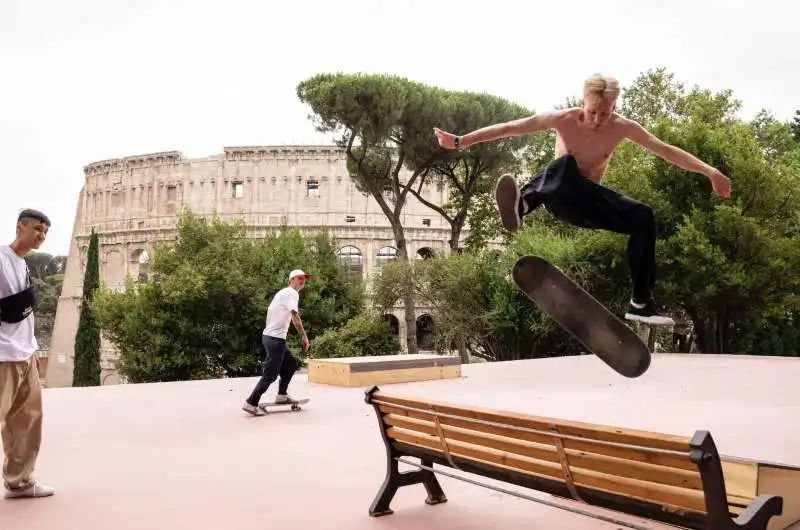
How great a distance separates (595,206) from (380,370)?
30.3 ft

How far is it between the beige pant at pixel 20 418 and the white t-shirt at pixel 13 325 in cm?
7

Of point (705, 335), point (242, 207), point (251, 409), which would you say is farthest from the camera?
point (242, 207)

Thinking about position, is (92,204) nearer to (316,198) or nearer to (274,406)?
(316,198)

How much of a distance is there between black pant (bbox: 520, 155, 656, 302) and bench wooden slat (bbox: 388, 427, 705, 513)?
1.36 meters

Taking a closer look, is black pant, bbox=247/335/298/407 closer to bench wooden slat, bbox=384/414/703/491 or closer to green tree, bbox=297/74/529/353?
bench wooden slat, bbox=384/414/703/491

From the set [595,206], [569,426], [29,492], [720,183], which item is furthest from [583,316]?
[29,492]

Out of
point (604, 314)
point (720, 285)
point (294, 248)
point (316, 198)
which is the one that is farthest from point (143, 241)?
point (604, 314)

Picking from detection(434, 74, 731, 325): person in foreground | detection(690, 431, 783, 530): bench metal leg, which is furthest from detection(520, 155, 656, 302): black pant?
detection(690, 431, 783, 530): bench metal leg

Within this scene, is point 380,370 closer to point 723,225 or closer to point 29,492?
point 29,492

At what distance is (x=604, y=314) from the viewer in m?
4.45

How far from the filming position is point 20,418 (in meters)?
4.95

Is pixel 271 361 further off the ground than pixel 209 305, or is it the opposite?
pixel 271 361

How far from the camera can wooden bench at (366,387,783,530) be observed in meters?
2.83

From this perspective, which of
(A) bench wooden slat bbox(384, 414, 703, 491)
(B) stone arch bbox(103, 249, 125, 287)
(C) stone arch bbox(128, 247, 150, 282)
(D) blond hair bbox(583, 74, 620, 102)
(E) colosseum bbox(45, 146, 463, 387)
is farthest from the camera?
(B) stone arch bbox(103, 249, 125, 287)
